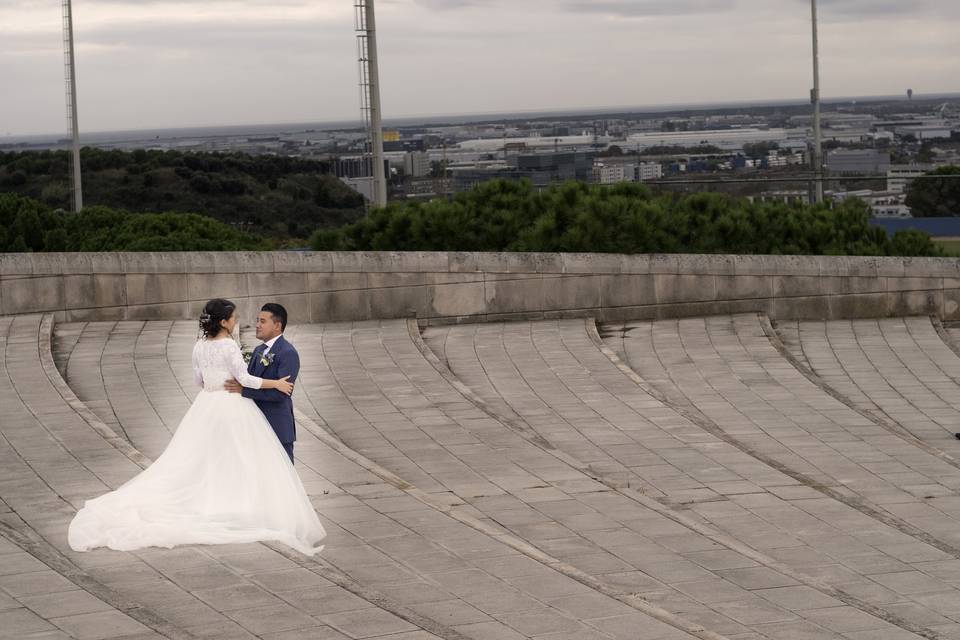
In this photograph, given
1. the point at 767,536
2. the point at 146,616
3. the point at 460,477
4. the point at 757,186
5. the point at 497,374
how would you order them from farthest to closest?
the point at 757,186, the point at 497,374, the point at 460,477, the point at 767,536, the point at 146,616

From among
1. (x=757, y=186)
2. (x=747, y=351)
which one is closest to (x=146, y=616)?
(x=747, y=351)

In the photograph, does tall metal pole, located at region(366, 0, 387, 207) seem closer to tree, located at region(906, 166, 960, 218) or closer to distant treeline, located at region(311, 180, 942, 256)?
distant treeline, located at region(311, 180, 942, 256)

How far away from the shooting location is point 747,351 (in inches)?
659

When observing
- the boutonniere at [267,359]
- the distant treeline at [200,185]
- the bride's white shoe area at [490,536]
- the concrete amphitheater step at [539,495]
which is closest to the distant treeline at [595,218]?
the concrete amphitheater step at [539,495]

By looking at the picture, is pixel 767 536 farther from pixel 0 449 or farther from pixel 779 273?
pixel 779 273

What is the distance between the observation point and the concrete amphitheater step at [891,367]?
14156 millimetres

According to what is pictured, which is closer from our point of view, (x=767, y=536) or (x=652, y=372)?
(x=767, y=536)

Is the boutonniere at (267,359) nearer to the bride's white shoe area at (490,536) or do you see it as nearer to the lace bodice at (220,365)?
the lace bodice at (220,365)

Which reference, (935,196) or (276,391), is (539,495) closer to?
(276,391)

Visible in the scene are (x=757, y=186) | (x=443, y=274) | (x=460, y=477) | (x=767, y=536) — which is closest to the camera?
(x=767, y=536)

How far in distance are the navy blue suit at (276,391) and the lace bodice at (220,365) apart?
10cm

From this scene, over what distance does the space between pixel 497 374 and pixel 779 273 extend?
508 centimetres

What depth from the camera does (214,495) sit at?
9430mm

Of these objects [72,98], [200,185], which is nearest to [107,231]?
[72,98]
